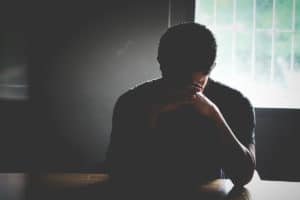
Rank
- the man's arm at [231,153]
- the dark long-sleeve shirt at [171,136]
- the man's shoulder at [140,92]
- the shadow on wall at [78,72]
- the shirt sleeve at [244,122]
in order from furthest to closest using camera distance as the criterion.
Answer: the shadow on wall at [78,72] < the man's shoulder at [140,92] < the shirt sleeve at [244,122] < the dark long-sleeve shirt at [171,136] < the man's arm at [231,153]

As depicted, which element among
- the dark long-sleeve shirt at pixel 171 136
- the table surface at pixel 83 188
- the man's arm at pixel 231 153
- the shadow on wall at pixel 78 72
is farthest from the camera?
the shadow on wall at pixel 78 72

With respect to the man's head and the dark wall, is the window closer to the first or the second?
the dark wall

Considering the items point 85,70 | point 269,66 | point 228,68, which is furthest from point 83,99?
point 269,66

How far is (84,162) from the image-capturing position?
298 centimetres

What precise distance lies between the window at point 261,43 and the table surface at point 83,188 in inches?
68.7

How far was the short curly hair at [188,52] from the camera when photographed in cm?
148

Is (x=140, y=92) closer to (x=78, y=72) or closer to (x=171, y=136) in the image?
(x=171, y=136)

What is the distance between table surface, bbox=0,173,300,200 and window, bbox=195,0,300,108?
5.73 ft

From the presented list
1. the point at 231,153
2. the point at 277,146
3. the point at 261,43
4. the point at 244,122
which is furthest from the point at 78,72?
the point at 231,153

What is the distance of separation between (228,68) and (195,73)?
65.5 inches

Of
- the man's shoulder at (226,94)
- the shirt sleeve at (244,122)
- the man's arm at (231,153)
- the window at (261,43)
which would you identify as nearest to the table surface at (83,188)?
the man's arm at (231,153)

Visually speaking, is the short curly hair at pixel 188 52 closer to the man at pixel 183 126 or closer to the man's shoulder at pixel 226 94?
the man at pixel 183 126

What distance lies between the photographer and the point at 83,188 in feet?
4.07

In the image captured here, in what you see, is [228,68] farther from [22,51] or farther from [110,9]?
[22,51]
